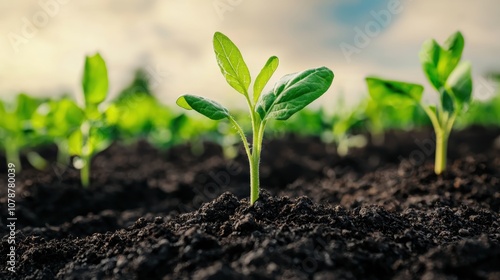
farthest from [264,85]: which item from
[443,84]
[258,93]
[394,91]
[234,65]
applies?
[443,84]

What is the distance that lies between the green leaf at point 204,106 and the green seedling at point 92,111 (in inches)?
81.4

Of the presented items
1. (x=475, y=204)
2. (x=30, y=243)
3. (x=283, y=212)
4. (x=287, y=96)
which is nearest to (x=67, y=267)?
(x=30, y=243)

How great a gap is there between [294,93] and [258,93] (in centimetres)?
23

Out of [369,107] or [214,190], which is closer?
[214,190]

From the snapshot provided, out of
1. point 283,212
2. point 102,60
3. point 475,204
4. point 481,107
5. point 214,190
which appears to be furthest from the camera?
point 481,107

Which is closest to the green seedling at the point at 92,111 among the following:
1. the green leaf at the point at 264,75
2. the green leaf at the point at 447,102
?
the green leaf at the point at 264,75

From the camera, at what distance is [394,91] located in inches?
155

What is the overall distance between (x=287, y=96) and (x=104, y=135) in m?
2.40

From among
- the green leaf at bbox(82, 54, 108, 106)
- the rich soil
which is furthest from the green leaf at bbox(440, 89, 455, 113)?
the green leaf at bbox(82, 54, 108, 106)

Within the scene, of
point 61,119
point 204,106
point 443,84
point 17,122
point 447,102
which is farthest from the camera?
point 17,122

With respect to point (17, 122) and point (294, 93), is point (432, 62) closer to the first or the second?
point (294, 93)

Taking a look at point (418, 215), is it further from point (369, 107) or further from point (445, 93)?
point (369, 107)

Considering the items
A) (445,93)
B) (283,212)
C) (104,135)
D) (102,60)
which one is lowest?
(283,212)

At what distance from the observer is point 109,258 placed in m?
2.23
